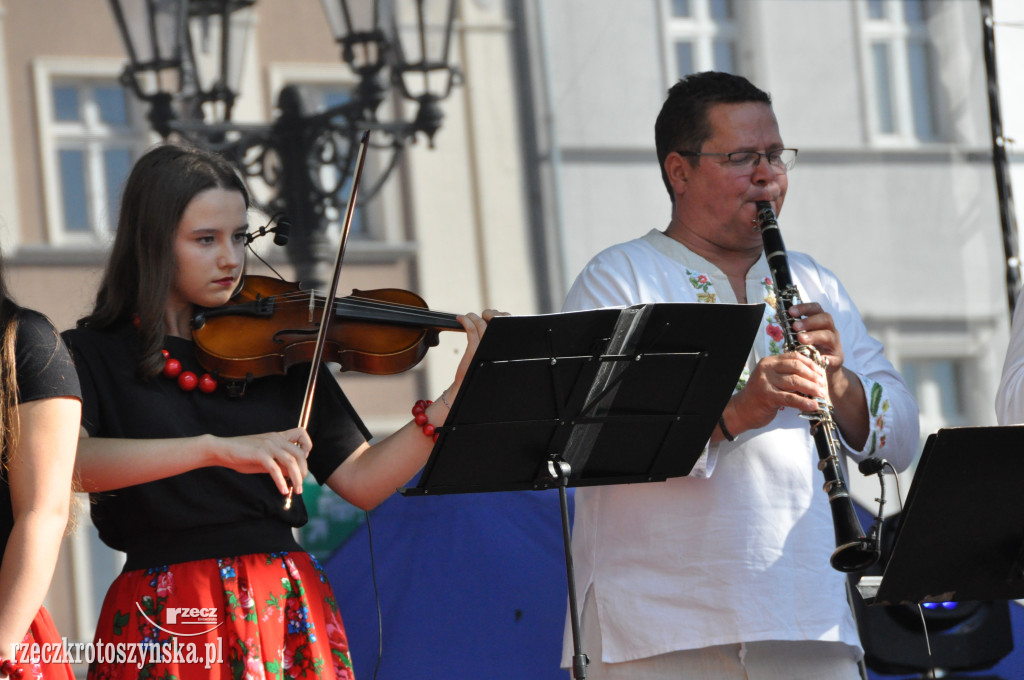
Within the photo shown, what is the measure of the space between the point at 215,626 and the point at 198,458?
0.28m

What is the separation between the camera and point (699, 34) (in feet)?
18.1

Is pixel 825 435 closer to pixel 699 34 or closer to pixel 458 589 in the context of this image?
pixel 458 589

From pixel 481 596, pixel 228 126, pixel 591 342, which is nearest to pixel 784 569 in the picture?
pixel 591 342

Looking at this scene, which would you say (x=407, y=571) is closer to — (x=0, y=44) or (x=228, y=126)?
(x=228, y=126)

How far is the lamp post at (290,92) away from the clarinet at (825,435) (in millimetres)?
1753

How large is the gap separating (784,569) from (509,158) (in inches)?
118

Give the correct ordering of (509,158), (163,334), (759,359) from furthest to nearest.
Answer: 1. (509,158)
2. (759,359)
3. (163,334)

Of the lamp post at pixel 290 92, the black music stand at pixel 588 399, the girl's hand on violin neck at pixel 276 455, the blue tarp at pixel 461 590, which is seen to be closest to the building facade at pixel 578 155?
the lamp post at pixel 290 92

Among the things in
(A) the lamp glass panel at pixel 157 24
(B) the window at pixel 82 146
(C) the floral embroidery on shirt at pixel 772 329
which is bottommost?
(C) the floral embroidery on shirt at pixel 772 329

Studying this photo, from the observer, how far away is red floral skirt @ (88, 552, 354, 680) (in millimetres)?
2105

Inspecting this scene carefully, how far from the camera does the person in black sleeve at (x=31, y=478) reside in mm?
1871

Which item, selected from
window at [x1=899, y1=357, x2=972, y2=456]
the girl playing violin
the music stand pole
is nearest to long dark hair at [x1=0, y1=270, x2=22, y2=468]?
the girl playing violin

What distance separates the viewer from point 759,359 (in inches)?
99.7

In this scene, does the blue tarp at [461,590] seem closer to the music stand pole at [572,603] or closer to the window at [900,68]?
the music stand pole at [572,603]
